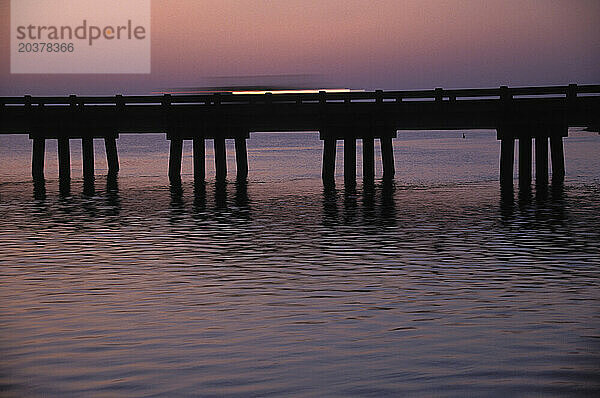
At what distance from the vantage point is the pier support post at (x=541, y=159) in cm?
3509

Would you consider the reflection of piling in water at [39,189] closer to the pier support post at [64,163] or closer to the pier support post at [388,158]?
the pier support post at [64,163]

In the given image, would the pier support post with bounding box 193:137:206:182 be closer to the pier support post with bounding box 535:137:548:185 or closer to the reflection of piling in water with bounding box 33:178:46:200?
the reflection of piling in water with bounding box 33:178:46:200

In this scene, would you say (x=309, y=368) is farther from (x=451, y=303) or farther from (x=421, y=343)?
(x=451, y=303)

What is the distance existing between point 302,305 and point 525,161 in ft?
76.2

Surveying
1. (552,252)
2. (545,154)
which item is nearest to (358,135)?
(545,154)

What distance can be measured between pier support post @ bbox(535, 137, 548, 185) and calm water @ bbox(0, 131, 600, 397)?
30.0ft

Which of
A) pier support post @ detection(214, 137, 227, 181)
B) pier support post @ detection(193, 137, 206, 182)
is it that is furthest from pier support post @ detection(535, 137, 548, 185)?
pier support post @ detection(193, 137, 206, 182)

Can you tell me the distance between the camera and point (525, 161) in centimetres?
3478

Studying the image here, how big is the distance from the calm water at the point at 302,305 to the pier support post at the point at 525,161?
8.38m

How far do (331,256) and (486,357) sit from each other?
8.23 meters

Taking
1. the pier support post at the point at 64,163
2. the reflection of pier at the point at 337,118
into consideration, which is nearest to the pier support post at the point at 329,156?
the reflection of pier at the point at 337,118

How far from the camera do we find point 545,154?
3603 centimetres

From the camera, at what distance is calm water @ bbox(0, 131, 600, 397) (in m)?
9.19

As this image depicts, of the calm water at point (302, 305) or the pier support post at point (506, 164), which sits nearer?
the calm water at point (302, 305)
